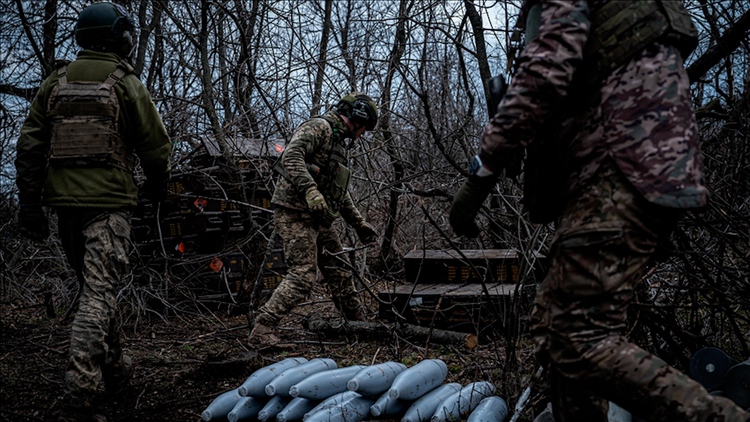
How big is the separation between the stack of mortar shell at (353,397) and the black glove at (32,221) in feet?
4.84

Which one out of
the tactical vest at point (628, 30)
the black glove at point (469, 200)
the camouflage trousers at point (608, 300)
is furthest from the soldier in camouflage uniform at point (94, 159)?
the tactical vest at point (628, 30)

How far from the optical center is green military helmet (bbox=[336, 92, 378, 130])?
5.60 metres

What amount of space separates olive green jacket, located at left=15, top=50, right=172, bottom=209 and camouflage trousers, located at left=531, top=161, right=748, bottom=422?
2.64m

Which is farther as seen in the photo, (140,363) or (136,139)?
(140,363)

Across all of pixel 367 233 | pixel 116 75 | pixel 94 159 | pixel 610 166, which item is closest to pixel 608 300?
pixel 610 166

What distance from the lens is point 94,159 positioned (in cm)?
376

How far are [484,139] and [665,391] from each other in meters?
1.03

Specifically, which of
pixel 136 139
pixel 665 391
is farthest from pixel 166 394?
pixel 665 391

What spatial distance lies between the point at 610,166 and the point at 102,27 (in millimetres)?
3101

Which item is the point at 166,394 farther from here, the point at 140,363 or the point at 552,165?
the point at 552,165

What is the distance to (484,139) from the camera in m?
2.32

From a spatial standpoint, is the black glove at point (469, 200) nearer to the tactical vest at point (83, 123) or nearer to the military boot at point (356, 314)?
A: the tactical vest at point (83, 123)

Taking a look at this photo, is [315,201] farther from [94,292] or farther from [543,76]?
[543,76]

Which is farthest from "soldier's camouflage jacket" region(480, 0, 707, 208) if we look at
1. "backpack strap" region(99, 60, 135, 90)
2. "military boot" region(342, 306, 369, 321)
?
"military boot" region(342, 306, 369, 321)
